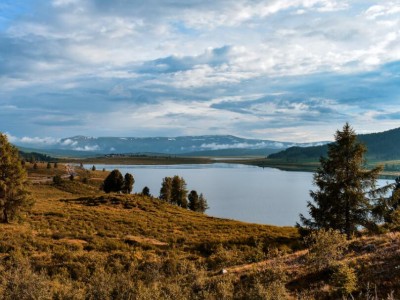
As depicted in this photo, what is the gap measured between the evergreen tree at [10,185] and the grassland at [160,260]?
6.11 ft

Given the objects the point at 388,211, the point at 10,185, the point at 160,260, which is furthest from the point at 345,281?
the point at 10,185

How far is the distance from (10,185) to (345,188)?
36088mm

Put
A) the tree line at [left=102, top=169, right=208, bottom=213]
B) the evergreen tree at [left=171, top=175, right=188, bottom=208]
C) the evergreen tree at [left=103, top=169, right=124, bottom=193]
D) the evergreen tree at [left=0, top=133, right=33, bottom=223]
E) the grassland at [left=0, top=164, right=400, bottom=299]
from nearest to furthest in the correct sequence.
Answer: the grassland at [left=0, top=164, right=400, bottom=299] → the evergreen tree at [left=0, top=133, right=33, bottom=223] → the evergreen tree at [left=103, top=169, right=124, bottom=193] → the tree line at [left=102, top=169, right=208, bottom=213] → the evergreen tree at [left=171, top=175, right=188, bottom=208]

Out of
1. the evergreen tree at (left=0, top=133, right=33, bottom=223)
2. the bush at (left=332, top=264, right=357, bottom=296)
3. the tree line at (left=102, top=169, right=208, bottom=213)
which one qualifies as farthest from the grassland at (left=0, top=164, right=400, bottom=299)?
the tree line at (left=102, top=169, right=208, bottom=213)

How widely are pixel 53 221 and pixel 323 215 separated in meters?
31.1

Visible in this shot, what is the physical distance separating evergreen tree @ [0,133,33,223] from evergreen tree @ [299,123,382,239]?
32253mm

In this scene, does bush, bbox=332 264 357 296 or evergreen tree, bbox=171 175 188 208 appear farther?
evergreen tree, bbox=171 175 188 208

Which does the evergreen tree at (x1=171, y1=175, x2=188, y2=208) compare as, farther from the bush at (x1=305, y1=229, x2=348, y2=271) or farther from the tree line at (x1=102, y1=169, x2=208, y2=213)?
the bush at (x1=305, y1=229, x2=348, y2=271)

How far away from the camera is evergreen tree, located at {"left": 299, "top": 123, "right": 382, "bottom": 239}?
1414 inches

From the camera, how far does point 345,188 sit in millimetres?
36250

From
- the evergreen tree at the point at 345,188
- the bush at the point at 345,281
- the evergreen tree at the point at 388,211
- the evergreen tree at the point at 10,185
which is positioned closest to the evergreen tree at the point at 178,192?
the evergreen tree at the point at 10,185

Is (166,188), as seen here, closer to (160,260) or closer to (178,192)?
(178,192)

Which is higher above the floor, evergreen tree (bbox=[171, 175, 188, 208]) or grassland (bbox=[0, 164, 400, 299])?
grassland (bbox=[0, 164, 400, 299])

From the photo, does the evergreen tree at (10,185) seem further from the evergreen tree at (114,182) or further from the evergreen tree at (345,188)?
the evergreen tree at (114,182)
